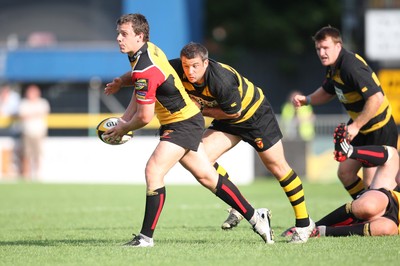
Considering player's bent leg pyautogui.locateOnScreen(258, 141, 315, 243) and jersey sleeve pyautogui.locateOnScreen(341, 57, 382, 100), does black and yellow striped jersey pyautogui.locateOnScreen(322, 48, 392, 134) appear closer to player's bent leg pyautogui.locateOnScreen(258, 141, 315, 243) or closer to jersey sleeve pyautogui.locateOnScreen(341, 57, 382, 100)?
jersey sleeve pyautogui.locateOnScreen(341, 57, 382, 100)

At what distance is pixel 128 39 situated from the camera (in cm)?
816

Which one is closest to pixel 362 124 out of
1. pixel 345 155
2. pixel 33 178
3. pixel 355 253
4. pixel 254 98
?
pixel 345 155

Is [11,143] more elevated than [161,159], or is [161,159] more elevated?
[161,159]

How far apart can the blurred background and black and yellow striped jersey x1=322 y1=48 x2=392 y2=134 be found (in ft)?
26.2

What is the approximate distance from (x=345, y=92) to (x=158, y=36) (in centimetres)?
1843

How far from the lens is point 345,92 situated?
376 inches

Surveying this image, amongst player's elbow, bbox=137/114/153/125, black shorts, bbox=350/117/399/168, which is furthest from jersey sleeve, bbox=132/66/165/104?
black shorts, bbox=350/117/399/168

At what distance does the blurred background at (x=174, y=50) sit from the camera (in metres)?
21.0

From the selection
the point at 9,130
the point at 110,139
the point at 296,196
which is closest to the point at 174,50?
the point at 9,130

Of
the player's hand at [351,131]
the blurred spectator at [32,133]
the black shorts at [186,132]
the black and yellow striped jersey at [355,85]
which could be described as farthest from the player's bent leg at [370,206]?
the blurred spectator at [32,133]

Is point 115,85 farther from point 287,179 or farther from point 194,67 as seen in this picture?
point 287,179

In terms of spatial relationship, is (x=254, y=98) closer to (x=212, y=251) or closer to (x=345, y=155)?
(x=345, y=155)

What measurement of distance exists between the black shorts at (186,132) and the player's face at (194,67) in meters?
0.37

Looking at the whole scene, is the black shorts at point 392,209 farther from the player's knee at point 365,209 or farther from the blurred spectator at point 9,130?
the blurred spectator at point 9,130
